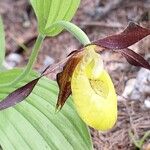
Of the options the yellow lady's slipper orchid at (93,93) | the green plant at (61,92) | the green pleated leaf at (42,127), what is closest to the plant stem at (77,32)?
the green plant at (61,92)

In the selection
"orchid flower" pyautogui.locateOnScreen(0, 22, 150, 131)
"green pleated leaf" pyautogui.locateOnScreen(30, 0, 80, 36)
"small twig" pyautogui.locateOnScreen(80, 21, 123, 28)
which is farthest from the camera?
"small twig" pyautogui.locateOnScreen(80, 21, 123, 28)

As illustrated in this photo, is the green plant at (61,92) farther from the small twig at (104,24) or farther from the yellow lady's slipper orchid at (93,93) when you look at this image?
the small twig at (104,24)

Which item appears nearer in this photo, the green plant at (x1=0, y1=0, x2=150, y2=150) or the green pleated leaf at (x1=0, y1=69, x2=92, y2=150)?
the green plant at (x1=0, y1=0, x2=150, y2=150)

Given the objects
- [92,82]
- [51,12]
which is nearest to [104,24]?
[51,12]

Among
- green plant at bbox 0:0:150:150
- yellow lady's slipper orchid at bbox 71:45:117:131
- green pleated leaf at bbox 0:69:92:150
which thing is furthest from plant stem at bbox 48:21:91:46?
green pleated leaf at bbox 0:69:92:150

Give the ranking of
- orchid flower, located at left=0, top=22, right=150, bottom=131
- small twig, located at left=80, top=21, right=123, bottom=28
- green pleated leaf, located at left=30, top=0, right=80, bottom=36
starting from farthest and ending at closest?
1. small twig, located at left=80, top=21, right=123, bottom=28
2. green pleated leaf, located at left=30, top=0, right=80, bottom=36
3. orchid flower, located at left=0, top=22, right=150, bottom=131

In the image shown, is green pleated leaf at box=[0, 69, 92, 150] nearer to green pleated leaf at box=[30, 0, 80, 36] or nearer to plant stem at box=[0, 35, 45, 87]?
plant stem at box=[0, 35, 45, 87]

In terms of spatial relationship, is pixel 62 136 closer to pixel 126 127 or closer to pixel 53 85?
pixel 53 85

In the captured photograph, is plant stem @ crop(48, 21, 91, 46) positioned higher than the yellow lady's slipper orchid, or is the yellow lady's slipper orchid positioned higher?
plant stem @ crop(48, 21, 91, 46)
